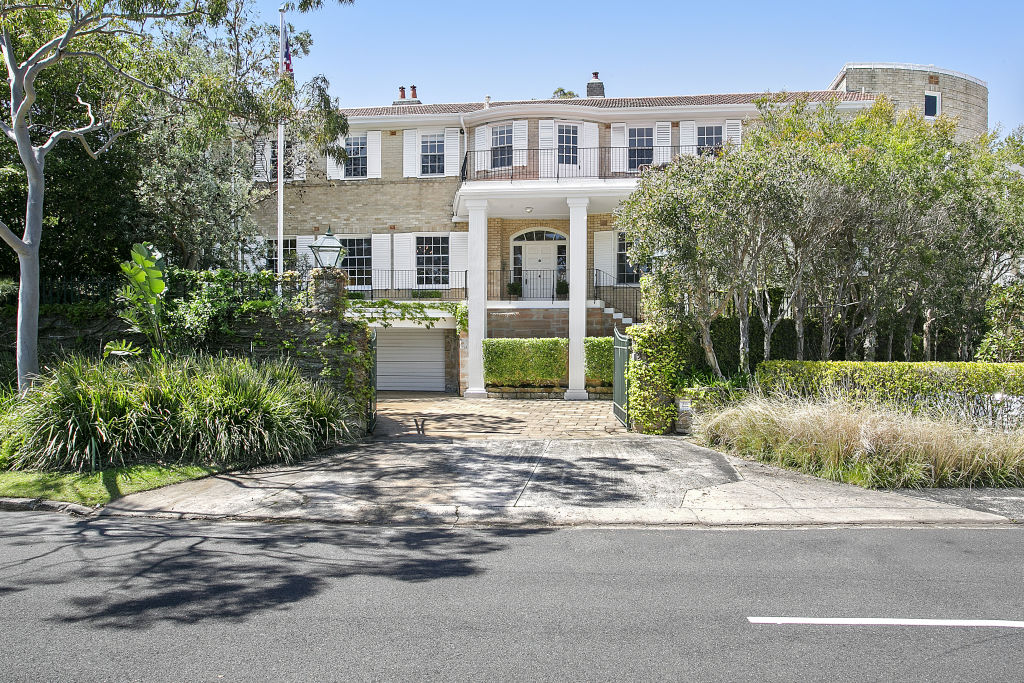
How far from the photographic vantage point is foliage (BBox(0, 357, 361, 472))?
892 centimetres

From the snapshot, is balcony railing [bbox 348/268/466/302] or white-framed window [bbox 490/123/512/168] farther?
balcony railing [bbox 348/268/466/302]

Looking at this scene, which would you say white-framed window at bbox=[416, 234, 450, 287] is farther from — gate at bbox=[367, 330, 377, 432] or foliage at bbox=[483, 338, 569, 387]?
gate at bbox=[367, 330, 377, 432]

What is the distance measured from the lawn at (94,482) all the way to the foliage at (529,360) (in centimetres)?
997

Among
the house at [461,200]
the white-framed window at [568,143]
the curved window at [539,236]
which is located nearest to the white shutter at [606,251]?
the house at [461,200]

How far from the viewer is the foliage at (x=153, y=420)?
29.3 ft

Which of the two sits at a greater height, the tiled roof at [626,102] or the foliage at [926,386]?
the tiled roof at [626,102]

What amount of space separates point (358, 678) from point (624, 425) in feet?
31.2

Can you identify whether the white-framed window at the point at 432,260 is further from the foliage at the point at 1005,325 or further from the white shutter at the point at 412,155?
the foliage at the point at 1005,325

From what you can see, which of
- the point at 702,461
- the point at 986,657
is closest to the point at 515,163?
the point at 702,461

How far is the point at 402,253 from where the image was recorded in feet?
74.0

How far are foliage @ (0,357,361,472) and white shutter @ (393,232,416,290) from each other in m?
12.3

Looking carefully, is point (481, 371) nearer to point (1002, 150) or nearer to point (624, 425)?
point (624, 425)

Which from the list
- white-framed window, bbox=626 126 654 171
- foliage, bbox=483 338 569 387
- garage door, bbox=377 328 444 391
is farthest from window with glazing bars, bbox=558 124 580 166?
garage door, bbox=377 328 444 391

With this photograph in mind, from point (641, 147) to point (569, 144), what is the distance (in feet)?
6.96
